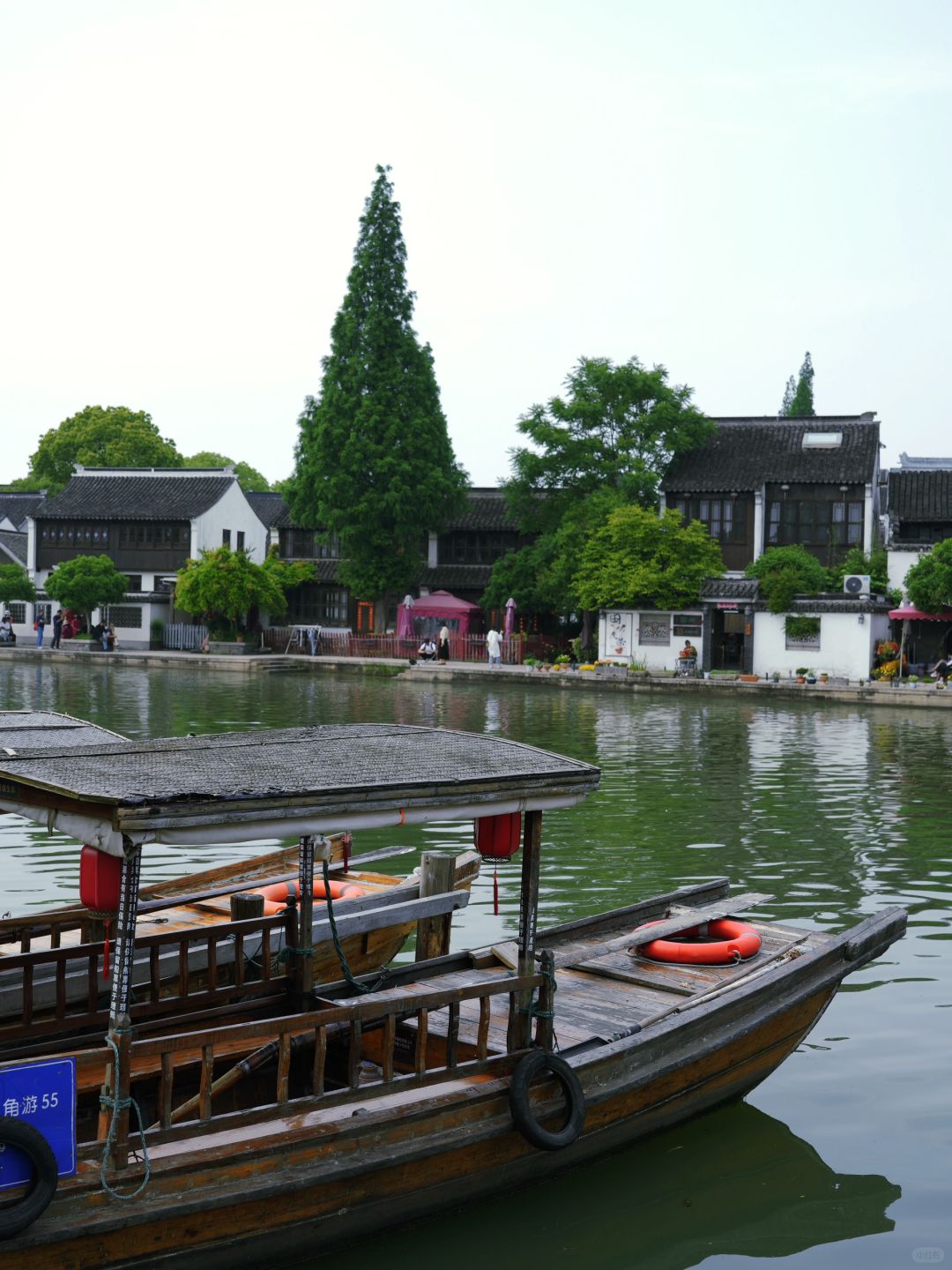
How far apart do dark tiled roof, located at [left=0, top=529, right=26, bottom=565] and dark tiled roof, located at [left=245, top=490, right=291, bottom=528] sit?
973 cm

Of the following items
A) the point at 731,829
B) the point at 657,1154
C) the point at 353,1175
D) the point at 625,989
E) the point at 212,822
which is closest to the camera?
the point at 212,822

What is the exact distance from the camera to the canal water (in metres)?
Result: 6.02

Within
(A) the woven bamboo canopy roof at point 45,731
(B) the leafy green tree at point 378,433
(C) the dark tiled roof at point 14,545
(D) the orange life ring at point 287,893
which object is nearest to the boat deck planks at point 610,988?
(D) the orange life ring at point 287,893

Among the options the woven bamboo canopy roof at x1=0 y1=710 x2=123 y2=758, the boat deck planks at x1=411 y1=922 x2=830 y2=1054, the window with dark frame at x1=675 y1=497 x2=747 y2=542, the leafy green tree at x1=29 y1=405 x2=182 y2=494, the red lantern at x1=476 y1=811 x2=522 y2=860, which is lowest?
the boat deck planks at x1=411 y1=922 x2=830 y2=1054

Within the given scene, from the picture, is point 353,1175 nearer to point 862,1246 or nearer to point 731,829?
point 862,1246

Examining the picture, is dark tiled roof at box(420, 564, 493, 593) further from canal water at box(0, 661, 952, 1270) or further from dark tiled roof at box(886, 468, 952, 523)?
canal water at box(0, 661, 952, 1270)

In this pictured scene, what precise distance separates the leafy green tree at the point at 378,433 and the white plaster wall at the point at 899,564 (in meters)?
15.3

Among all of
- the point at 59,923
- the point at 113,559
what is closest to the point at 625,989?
the point at 59,923

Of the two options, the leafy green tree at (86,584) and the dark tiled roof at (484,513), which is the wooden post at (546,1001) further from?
the leafy green tree at (86,584)

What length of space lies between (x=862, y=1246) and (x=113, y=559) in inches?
1880

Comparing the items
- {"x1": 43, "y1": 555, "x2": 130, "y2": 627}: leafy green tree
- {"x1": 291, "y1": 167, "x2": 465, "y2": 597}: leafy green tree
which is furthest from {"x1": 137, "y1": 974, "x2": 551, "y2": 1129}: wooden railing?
{"x1": 43, "y1": 555, "x2": 130, "y2": 627}: leafy green tree

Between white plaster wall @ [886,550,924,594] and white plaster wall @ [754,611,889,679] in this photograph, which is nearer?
white plaster wall @ [754,611,889,679]

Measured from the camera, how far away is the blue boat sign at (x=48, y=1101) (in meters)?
4.62

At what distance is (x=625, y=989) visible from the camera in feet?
24.0
